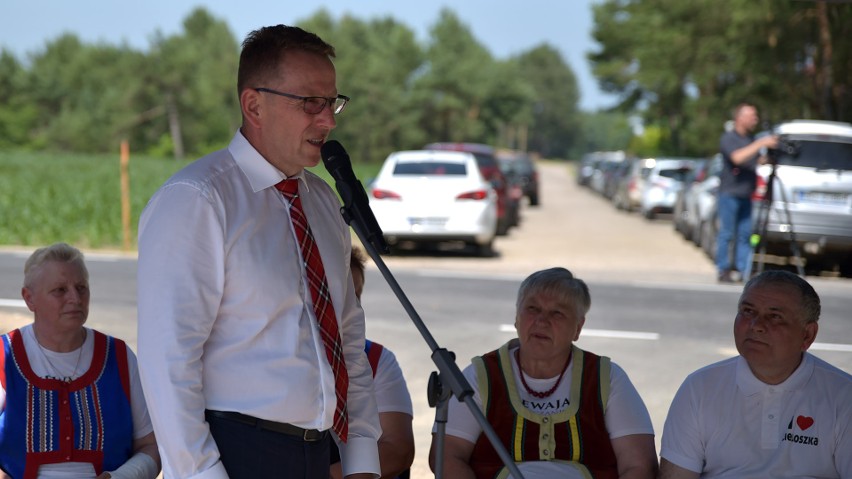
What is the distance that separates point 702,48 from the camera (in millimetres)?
37906

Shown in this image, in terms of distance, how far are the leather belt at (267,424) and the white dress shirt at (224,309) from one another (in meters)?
0.02

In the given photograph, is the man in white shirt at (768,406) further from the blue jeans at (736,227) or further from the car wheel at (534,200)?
the car wheel at (534,200)

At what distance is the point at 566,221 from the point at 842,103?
7.24m

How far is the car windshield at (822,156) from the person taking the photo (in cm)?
1436

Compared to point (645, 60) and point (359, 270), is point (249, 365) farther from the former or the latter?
point (645, 60)

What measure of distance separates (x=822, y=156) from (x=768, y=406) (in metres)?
11.2

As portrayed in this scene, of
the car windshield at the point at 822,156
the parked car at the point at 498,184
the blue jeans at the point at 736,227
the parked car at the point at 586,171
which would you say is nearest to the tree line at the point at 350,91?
the parked car at the point at 586,171

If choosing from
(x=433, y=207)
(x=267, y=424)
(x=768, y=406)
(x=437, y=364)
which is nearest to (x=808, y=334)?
(x=768, y=406)

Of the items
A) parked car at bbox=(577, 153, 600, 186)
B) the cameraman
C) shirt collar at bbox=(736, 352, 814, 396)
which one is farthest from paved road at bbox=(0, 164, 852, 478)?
parked car at bbox=(577, 153, 600, 186)

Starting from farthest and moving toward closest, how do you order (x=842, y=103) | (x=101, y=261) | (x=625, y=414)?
(x=842, y=103) < (x=101, y=261) < (x=625, y=414)

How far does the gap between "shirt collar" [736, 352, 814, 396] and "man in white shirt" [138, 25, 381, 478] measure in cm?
191

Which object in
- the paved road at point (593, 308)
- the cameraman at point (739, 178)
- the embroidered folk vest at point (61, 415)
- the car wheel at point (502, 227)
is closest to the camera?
the embroidered folk vest at point (61, 415)

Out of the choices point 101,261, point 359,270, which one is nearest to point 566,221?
point 101,261

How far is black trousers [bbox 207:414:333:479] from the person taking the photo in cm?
267
